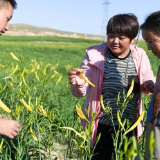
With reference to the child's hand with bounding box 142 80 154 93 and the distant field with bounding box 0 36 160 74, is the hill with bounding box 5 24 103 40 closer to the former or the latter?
the distant field with bounding box 0 36 160 74

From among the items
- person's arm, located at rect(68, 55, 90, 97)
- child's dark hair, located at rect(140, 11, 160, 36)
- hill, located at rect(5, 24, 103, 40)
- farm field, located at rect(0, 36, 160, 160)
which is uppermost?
hill, located at rect(5, 24, 103, 40)

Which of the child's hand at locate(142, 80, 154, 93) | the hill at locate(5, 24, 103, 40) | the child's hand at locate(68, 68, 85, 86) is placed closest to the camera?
the child's hand at locate(68, 68, 85, 86)

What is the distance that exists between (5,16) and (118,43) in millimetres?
606

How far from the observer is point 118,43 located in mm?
1898

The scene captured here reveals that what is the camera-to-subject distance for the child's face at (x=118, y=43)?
6.21 ft

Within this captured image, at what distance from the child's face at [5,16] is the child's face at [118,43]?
1.77 feet

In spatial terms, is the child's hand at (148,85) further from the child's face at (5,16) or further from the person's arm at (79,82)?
the child's face at (5,16)

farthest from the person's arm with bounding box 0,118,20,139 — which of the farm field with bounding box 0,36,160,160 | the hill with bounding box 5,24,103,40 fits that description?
the hill with bounding box 5,24,103,40

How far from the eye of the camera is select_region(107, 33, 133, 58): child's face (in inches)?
74.5

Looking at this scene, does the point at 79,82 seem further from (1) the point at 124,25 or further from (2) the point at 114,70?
(1) the point at 124,25

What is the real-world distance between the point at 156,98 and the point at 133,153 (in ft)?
2.61

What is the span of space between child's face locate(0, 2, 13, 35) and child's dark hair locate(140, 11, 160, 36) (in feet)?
2.17

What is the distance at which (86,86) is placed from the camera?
1.96 meters

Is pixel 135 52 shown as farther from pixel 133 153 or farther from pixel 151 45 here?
pixel 133 153
